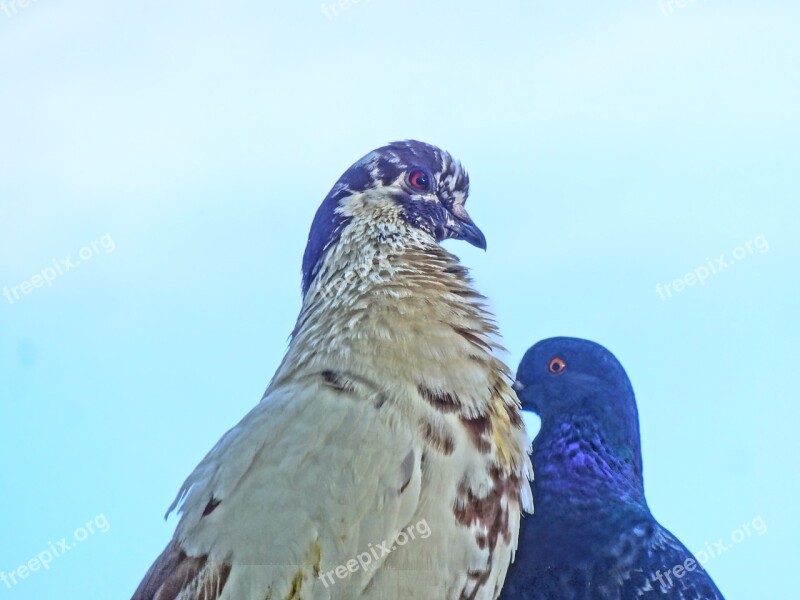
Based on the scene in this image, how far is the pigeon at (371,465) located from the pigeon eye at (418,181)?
460mm

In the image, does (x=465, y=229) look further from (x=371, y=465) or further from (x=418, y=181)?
(x=371, y=465)

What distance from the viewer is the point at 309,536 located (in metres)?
2.60

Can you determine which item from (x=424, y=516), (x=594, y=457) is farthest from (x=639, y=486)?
(x=424, y=516)

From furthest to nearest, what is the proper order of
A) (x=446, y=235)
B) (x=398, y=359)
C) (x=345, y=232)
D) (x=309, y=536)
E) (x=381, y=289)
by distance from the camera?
(x=446, y=235)
(x=345, y=232)
(x=381, y=289)
(x=398, y=359)
(x=309, y=536)

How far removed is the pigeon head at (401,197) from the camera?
362cm

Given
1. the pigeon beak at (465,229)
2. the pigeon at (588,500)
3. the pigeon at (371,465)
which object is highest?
the pigeon beak at (465,229)

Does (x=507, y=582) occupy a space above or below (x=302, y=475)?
below

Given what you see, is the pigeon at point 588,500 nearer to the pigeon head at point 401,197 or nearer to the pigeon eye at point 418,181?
the pigeon head at point 401,197

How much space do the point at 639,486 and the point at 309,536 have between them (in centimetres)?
262

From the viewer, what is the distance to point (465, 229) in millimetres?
3924

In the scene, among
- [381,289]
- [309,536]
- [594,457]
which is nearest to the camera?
[309,536]

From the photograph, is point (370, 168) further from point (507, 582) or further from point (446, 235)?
point (507, 582)

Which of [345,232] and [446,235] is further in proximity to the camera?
[446,235]

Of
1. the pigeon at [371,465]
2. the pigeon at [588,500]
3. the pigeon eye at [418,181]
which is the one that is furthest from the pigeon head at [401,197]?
the pigeon at [588,500]
